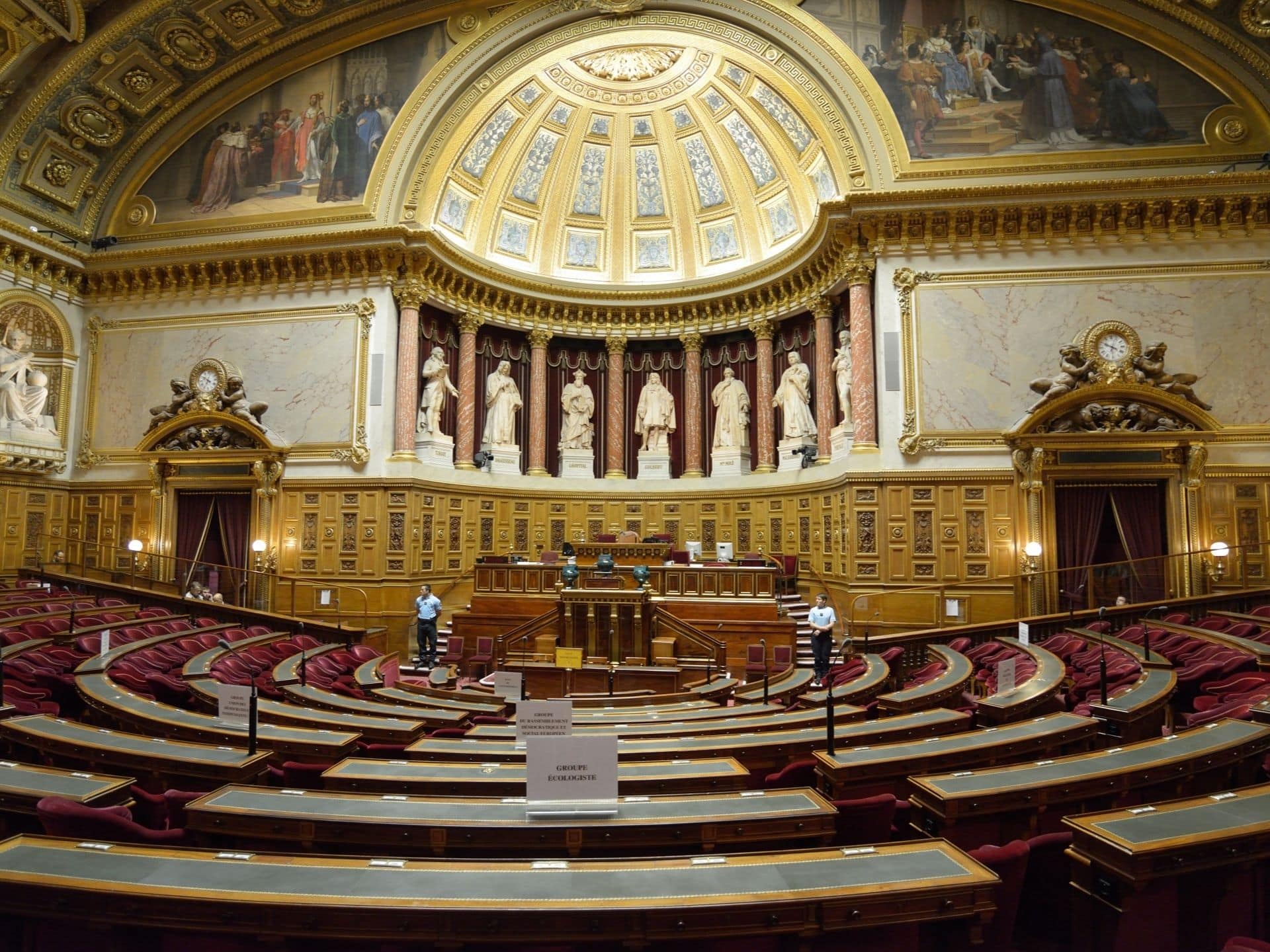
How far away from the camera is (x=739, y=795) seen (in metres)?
4.65

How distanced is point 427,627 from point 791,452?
11.7m

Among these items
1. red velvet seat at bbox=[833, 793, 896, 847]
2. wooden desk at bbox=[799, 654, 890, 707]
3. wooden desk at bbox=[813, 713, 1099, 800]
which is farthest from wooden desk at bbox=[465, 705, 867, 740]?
red velvet seat at bbox=[833, 793, 896, 847]

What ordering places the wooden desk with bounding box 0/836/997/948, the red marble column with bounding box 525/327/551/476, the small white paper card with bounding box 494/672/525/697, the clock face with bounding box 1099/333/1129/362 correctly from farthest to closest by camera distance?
the red marble column with bounding box 525/327/551/476 → the clock face with bounding box 1099/333/1129/362 → the small white paper card with bounding box 494/672/525/697 → the wooden desk with bounding box 0/836/997/948

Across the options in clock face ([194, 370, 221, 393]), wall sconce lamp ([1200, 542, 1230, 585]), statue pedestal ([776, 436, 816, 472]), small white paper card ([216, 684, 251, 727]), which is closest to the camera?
small white paper card ([216, 684, 251, 727])

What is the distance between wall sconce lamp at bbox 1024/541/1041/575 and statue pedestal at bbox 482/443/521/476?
14070 millimetres

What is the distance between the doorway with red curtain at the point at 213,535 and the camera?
67.3 feet

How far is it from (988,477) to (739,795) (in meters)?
15.3

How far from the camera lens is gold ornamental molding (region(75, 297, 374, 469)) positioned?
20344 mm

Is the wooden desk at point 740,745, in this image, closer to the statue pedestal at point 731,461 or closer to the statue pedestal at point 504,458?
the statue pedestal at point 504,458

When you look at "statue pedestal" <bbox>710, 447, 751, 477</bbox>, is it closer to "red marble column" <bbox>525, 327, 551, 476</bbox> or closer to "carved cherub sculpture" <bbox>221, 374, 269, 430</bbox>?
"red marble column" <bbox>525, 327, 551, 476</bbox>

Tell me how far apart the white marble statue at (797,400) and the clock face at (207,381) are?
52.3ft

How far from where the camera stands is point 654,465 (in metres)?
25.3

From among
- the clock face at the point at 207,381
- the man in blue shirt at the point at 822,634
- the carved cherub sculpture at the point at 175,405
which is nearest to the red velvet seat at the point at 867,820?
the man in blue shirt at the point at 822,634

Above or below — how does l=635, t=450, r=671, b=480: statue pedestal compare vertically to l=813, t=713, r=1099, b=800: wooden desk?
above
